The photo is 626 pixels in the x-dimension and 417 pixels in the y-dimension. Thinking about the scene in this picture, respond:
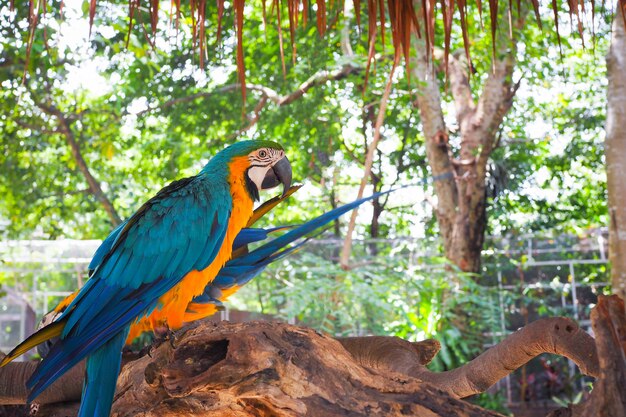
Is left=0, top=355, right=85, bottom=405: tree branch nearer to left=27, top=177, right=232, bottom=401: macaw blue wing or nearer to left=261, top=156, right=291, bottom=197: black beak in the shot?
left=27, top=177, right=232, bottom=401: macaw blue wing

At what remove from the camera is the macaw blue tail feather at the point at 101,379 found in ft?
2.67

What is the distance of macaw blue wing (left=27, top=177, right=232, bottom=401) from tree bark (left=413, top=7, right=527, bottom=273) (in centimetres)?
217

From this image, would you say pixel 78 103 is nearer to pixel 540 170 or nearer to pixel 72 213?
pixel 72 213

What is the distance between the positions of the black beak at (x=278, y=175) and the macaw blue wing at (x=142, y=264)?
3.8 inches

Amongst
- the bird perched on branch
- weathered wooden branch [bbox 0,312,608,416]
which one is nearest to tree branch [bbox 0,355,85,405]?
the bird perched on branch

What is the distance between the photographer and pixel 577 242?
13.1ft

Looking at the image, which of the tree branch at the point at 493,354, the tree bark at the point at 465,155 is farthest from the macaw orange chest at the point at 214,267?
the tree bark at the point at 465,155

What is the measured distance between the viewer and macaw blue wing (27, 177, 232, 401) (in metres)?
0.83

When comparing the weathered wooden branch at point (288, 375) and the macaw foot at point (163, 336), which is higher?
the macaw foot at point (163, 336)

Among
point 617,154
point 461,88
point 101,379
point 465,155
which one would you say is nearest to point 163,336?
point 101,379

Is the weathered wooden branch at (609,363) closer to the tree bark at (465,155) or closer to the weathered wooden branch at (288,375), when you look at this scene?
the weathered wooden branch at (288,375)

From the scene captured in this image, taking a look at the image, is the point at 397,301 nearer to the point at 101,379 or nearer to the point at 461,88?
the point at 461,88

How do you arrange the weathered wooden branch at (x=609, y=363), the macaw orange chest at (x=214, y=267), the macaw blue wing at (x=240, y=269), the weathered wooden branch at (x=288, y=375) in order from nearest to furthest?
1. the weathered wooden branch at (x=609, y=363)
2. the weathered wooden branch at (x=288, y=375)
3. the macaw orange chest at (x=214, y=267)
4. the macaw blue wing at (x=240, y=269)

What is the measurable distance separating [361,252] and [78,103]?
1598 millimetres
